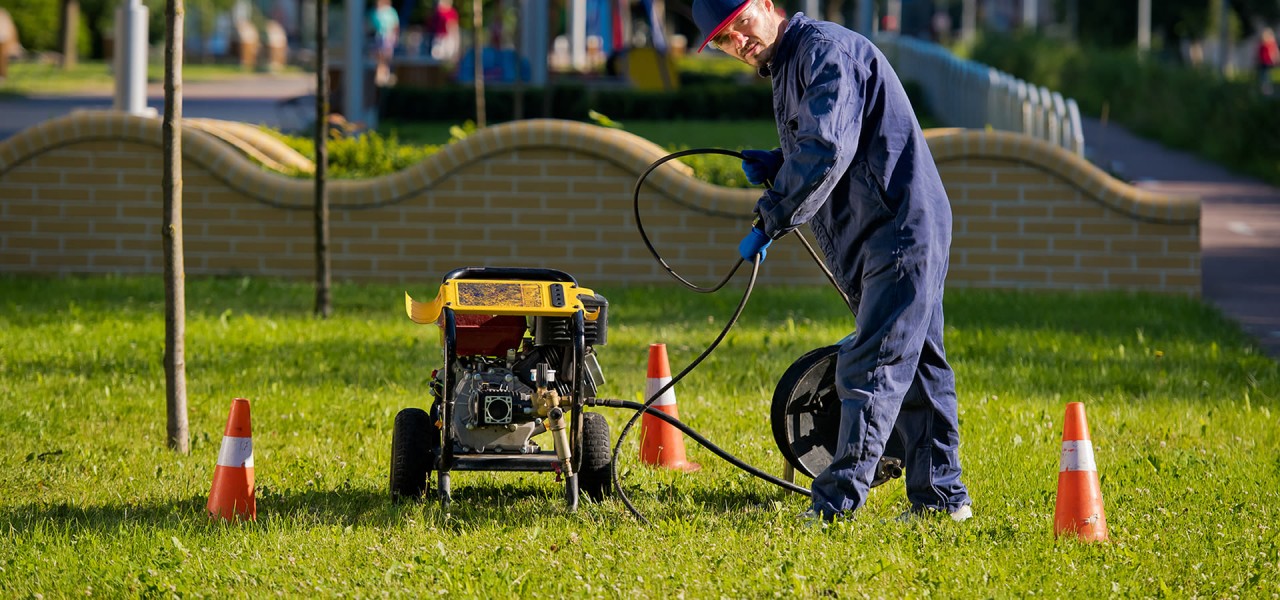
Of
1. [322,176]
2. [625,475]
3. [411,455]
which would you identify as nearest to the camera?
[411,455]

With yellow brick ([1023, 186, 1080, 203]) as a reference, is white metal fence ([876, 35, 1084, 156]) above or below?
above

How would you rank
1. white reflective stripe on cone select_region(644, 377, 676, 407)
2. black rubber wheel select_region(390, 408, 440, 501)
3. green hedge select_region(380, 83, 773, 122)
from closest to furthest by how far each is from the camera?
1. black rubber wheel select_region(390, 408, 440, 501)
2. white reflective stripe on cone select_region(644, 377, 676, 407)
3. green hedge select_region(380, 83, 773, 122)

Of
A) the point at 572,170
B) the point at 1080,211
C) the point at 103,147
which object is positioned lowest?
the point at 1080,211

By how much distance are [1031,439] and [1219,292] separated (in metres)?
4.90

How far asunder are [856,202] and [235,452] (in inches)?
80.2

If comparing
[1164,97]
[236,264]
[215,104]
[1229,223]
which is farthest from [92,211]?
[1164,97]

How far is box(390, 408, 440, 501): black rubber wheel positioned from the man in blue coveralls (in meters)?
1.24

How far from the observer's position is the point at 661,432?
20.3 feet

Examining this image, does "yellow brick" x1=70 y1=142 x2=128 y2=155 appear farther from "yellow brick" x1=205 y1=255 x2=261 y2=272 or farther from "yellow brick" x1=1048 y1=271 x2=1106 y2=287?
"yellow brick" x1=1048 y1=271 x2=1106 y2=287

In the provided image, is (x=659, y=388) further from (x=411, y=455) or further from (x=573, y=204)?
(x=573, y=204)

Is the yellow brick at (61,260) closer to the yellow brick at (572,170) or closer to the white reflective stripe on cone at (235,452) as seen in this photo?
the yellow brick at (572,170)

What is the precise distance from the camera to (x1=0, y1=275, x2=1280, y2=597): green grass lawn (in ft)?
15.3

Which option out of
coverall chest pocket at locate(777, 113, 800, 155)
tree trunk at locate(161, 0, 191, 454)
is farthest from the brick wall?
coverall chest pocket at locate(777, 113, 800, 155)

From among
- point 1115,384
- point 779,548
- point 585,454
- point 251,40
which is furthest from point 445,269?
point 251,40
